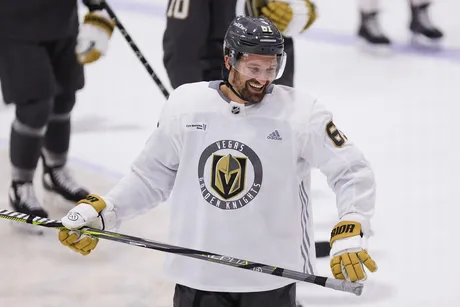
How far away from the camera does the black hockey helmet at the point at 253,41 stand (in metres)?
2.22

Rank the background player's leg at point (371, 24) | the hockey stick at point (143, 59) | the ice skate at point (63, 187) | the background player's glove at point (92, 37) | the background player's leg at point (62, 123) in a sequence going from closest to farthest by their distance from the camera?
the hockey stick at point (143, 59) < the background player's glove at point (92, 37) < the background player's leg at point (62, 123) < the ice skate at point (63, 187) < the background player's leg at point (371, 24)

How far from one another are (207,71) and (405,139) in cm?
148

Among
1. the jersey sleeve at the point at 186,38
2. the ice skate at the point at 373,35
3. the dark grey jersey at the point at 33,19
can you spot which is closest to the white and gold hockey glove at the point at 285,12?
the jersey sleeve at the point at 186,38

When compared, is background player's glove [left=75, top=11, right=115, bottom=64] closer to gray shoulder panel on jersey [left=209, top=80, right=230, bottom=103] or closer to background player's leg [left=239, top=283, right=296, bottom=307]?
gray shoulder panel on jersey [left=209, top=80, right=230, bottom=103]

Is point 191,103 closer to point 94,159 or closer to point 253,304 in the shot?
point 253,304

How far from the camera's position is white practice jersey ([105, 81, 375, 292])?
7.23 feet

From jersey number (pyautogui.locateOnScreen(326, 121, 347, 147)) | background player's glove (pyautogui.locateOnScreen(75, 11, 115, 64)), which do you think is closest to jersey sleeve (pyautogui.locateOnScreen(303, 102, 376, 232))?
jersey number (pyautogui.locateOnScreen(326, 121, 347, 147))

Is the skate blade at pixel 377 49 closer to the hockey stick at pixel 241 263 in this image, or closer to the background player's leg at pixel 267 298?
the background player's leg at pixel 267 298

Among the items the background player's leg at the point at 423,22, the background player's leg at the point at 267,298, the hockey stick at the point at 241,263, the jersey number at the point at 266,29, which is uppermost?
the background player's leg at the point at 423,22

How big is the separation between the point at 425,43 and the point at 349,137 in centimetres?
Answer: 138

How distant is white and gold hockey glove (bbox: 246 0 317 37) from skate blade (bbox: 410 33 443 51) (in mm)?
2500

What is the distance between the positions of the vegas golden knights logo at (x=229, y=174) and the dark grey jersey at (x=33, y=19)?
1.54 metres

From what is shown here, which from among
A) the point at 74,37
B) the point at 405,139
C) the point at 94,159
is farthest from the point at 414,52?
the point at 74,37

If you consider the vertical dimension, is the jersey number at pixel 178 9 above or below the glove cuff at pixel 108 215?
above
